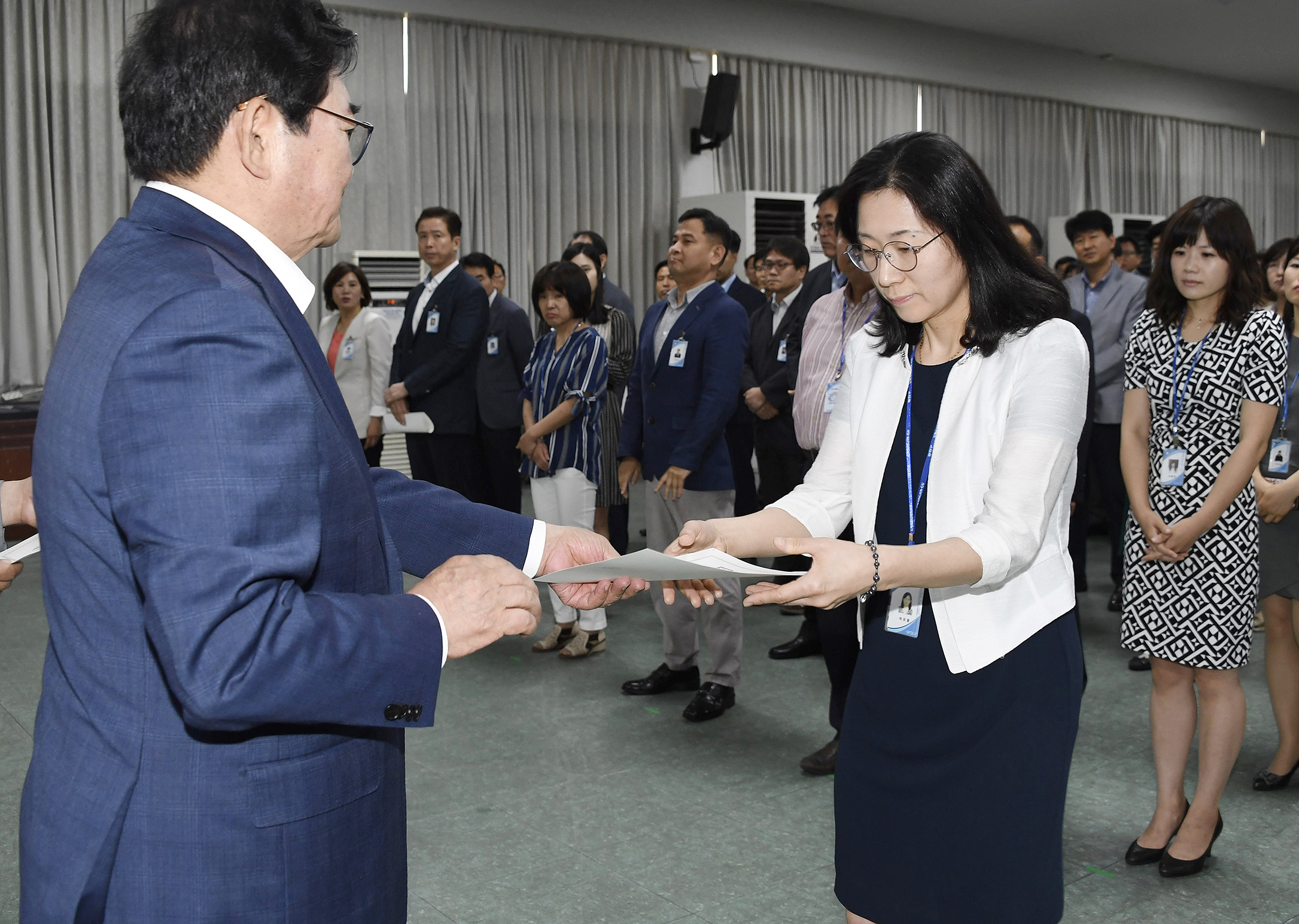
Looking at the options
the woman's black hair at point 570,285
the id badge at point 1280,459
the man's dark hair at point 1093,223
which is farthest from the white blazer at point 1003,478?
the man's dark hair at point 1093,223

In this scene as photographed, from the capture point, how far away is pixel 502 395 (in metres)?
5.35

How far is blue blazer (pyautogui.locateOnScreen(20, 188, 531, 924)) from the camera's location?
94 cm

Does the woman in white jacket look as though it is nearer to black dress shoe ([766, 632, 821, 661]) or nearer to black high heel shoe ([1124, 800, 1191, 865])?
black dress shoe ([766, 632, 821, 661])

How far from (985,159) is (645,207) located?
412cm

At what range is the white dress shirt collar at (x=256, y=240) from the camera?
1.09m

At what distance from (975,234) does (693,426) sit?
2172 mm

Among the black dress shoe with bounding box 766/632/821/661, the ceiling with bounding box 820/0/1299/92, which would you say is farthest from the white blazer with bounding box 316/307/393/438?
the ceiling with bounding box 820/0/1299/92

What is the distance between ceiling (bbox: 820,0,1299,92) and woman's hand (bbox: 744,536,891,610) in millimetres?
9767

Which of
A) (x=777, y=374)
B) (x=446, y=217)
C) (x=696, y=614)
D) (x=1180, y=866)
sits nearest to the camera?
(x=1180, y=866)

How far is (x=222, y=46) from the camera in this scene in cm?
105

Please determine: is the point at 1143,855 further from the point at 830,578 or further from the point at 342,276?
the point at 342,276

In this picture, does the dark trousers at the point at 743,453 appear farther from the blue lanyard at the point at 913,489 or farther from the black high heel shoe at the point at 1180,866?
the blue lanyard at the point at 913,489

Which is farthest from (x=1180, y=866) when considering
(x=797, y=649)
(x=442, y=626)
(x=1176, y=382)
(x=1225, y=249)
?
(x=442, y=626)

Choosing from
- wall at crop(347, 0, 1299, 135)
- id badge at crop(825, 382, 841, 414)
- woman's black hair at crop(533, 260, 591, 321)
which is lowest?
id badge at crop(825, 382, 841, 414)
